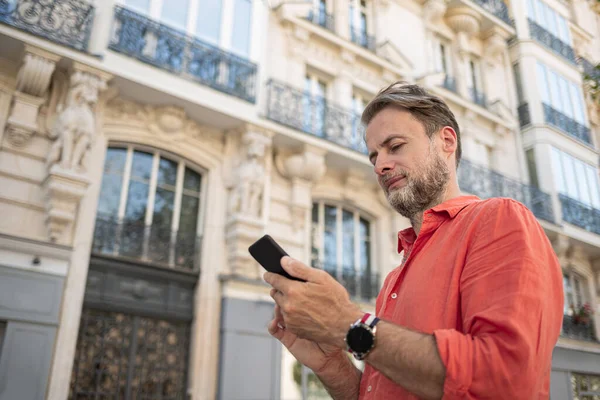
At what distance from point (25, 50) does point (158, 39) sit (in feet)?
7.18

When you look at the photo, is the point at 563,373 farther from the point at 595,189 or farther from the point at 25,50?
the point at 25,50

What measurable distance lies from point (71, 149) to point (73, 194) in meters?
0.67

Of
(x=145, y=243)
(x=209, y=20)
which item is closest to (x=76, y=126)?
(x=145, y=243)

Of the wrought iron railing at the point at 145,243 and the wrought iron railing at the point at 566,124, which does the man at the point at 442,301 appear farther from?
the wrought iron railing at the point at 566,124

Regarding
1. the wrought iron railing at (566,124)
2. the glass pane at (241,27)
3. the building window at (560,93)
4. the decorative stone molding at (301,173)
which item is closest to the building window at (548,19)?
the building window at (560,93)

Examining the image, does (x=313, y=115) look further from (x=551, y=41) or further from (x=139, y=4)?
(x=551, y=41)

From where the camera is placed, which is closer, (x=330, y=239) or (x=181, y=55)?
(x=181, y=55)

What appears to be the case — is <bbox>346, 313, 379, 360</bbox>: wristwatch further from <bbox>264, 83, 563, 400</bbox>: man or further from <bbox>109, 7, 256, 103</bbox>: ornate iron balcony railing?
<bbox>109, 7, 256, 103</bbox>: ornate iron balcony railing

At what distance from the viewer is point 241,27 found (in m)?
9.71

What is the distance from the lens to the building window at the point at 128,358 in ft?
22.6

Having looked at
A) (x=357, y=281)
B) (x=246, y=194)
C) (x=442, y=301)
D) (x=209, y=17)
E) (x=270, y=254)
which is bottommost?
(x=442, y=301)

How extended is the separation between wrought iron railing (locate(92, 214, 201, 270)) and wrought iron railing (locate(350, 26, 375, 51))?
21.1 ft

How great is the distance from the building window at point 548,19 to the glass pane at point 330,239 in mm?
10805

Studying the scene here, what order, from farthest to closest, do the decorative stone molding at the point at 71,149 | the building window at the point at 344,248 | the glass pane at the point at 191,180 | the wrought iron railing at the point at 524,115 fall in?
the wrought iron railing at the point at 524,115
the building window at the point at 344,248
the glass pane at the point at 191,180
the decorative stone molding at the point at 71,149
